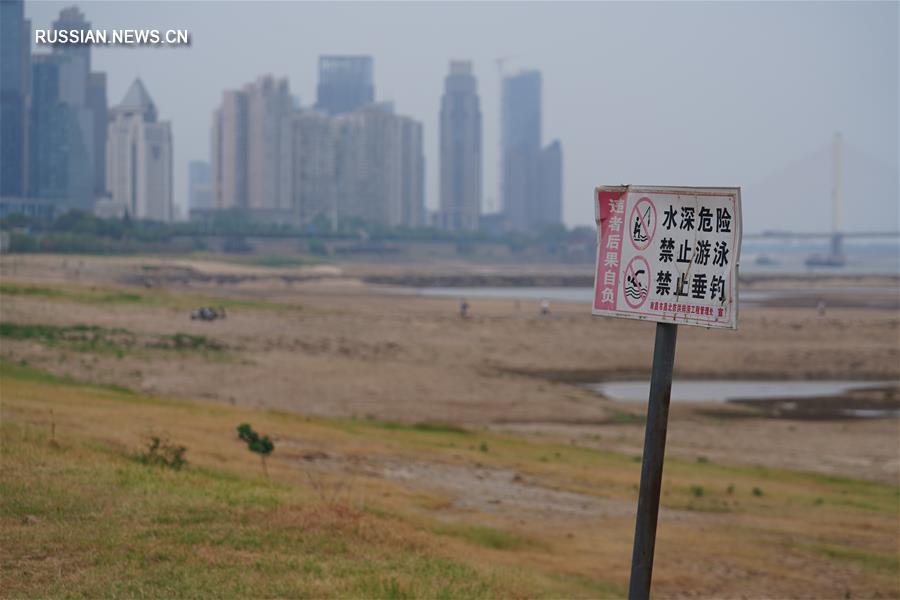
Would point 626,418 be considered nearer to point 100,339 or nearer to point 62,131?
point 100,339

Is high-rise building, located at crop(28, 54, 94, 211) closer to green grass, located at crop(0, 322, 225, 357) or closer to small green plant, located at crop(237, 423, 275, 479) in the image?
green grass, located at crop(0, 322, 225, 357)

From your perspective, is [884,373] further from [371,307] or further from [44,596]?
[44,596]

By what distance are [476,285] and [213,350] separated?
8095 centimetres

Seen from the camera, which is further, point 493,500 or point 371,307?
point 371,307

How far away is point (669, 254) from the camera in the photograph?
6.61 m

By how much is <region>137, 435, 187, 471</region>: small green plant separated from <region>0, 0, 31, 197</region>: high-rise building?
286ft

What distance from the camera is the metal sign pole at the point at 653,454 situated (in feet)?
21.7

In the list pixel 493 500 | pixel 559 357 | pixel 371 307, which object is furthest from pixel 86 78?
pixel 493 500

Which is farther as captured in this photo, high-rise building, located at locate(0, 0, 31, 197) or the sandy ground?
high-rise building, located at locate(0, 0, 31, 197)

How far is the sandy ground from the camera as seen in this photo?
30406 millimetres

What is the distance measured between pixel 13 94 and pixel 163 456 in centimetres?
11333

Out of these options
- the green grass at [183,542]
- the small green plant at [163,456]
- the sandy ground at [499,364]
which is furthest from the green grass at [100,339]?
the green grass at [183,542]

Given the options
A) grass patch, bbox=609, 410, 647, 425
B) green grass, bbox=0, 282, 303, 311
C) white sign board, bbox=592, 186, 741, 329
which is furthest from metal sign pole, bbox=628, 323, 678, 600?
green grass, bbox=0, 282, 303, 311

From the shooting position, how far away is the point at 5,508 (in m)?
10.0
